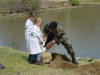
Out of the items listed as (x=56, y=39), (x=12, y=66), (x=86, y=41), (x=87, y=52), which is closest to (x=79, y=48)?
(x=87, y=52)

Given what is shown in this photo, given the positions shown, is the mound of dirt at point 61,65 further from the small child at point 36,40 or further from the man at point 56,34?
the man at point 56,34

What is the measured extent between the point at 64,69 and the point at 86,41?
384 inches

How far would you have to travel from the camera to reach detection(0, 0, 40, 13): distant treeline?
3800 cm

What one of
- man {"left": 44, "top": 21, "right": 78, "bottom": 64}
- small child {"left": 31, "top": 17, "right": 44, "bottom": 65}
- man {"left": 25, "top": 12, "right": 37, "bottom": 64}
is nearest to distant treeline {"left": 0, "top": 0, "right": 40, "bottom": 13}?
man {"left": 44, "top": 21, "right": 78, "bottom": 64}

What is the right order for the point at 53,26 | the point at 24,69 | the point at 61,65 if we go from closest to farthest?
the point at 24,69 < the point at 61,65 < the point at 53,26

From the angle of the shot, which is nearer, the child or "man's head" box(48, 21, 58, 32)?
the child

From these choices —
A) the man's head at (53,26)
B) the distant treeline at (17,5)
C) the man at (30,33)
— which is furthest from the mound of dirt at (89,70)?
the distant treeline at (17,5)

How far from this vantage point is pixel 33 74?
569 cm

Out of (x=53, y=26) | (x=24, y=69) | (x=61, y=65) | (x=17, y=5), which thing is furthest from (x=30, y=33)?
(x=17, y=5)

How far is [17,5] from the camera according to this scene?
3903 centimetres

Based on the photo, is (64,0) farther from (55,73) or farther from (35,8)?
(55,73)

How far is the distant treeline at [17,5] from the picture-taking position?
38000 mm

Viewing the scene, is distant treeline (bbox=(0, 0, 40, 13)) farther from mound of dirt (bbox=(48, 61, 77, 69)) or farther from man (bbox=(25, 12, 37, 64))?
mound of dirt (bbox=(48, 61, 77, 69))

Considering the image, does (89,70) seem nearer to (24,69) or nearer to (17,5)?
(24,69)
